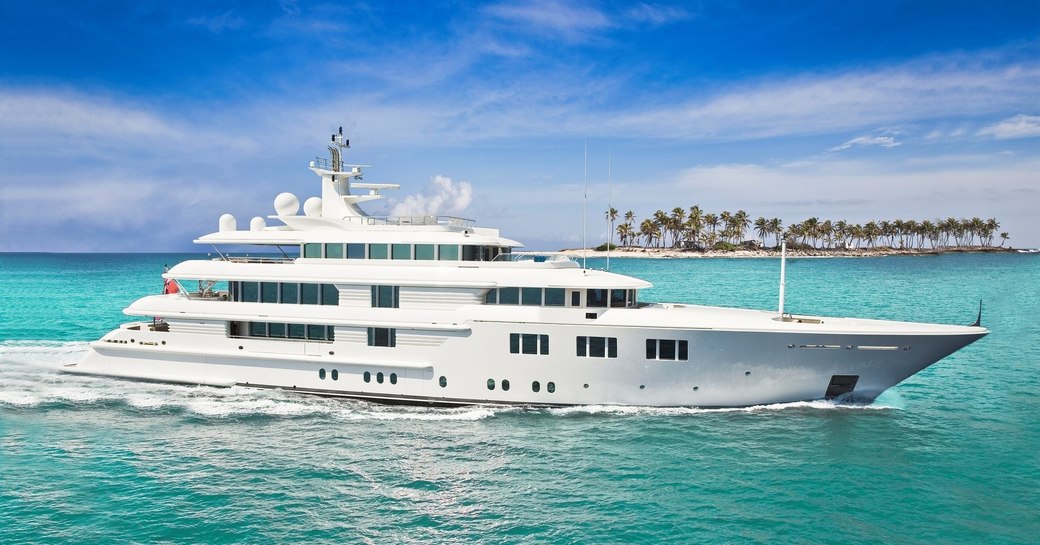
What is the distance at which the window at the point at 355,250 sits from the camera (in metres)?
21.1

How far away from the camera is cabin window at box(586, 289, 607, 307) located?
62.0 ft

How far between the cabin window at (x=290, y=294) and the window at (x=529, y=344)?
8049mm

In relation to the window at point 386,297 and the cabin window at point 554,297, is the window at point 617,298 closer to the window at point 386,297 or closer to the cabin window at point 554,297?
the cabin window at point 554,297

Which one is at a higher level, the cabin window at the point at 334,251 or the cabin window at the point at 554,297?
the cabin window at the point at 334,251

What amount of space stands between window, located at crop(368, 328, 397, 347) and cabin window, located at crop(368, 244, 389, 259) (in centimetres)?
263

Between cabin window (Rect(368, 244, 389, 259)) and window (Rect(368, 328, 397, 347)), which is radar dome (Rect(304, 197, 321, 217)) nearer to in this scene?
cabin window (Rect(368, 244, 389, 259))

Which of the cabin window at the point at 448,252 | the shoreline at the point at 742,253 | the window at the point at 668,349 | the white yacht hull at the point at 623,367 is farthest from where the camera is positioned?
the shoreline at the point at 742,253

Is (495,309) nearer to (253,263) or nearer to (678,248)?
(253,263)

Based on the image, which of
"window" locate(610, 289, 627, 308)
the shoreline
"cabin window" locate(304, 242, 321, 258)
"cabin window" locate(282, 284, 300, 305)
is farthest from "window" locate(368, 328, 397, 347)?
the shoreline

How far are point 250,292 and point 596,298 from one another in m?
12.2

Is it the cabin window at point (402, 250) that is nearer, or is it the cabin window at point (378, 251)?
the cabin window at point (402, 250)

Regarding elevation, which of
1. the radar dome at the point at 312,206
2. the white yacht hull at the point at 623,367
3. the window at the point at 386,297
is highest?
the radar dome at the point at 312,206

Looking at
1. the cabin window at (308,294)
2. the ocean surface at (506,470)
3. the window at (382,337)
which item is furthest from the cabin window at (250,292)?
the window at (382,337)

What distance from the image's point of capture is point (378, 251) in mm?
20953
